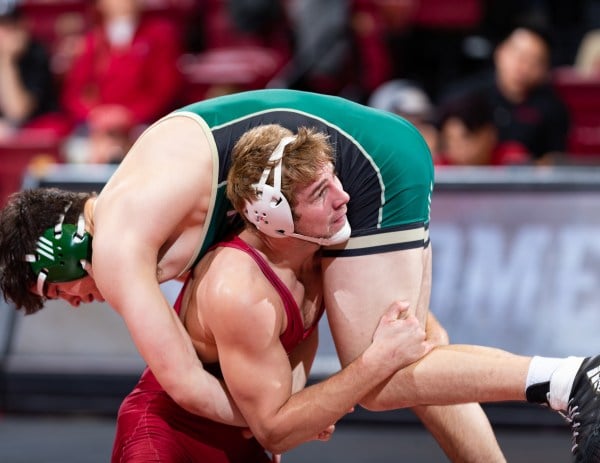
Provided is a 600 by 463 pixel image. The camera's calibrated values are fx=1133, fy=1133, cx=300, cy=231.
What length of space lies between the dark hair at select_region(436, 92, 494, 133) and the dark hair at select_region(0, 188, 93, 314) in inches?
114

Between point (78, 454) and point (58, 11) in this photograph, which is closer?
point (78, 454)

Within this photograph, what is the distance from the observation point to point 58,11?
26.7ft

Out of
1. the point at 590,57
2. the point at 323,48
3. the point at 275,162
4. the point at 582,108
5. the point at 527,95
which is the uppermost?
the point at 275,162

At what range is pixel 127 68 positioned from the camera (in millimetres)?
6930

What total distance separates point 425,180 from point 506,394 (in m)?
0.65

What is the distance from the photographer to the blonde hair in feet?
9.41

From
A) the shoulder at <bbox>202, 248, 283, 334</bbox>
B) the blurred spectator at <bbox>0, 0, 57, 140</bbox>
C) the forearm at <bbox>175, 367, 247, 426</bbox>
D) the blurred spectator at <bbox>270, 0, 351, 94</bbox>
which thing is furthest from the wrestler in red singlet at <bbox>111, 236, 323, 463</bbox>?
the blurred spectator at <bbox>0, 0, 57, 140</bbox>

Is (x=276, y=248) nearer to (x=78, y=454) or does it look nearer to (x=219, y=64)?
(x=78, y=454)

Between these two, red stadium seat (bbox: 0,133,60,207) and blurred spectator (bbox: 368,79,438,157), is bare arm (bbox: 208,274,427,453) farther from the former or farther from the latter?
red stadium seat (bbox: 0,133,60,207)

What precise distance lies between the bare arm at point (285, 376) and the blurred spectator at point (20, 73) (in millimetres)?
4715

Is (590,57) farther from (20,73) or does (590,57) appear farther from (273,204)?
(273,204)

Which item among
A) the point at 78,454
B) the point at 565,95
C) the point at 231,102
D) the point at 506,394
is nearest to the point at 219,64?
the point at 565,95

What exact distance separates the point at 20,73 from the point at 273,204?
485 centimetres

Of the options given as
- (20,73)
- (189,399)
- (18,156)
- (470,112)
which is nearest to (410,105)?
(470,112)
